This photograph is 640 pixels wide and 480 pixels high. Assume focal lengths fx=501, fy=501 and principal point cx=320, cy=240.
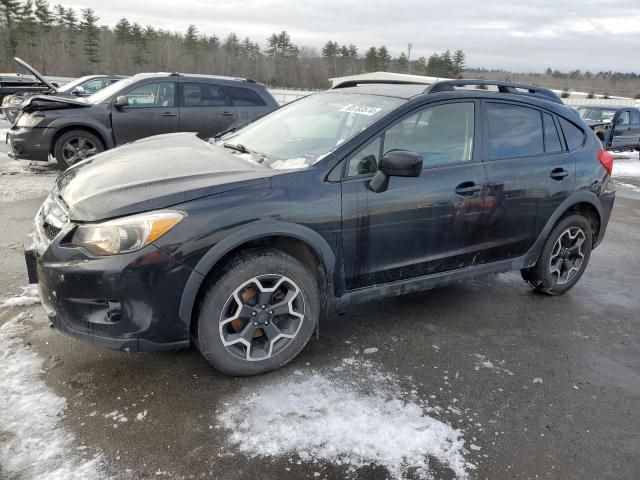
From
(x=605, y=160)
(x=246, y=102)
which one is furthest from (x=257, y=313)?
(x=246, y=102)

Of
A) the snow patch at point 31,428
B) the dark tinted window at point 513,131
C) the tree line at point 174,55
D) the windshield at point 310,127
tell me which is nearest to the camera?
the snow patch at point 31,428

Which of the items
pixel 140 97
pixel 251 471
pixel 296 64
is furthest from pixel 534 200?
pixel 296 64

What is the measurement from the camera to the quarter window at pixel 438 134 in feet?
10.9

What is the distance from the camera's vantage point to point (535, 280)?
442 cm

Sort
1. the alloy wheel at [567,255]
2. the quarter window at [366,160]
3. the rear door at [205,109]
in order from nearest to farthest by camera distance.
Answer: the quarter window at [366,160] < the alloy wheel at [567,255] < the rear door at [205,109]

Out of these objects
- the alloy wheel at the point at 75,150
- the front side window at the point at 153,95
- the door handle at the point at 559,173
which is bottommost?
the alloy wheel at the point at 75,150

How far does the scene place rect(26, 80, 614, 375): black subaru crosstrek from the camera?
8.54ft

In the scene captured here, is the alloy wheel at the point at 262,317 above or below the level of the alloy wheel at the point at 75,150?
below

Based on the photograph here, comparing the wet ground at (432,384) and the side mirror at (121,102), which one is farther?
the side mirror at (121,102)

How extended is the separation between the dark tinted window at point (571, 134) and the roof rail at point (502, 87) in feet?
0.75

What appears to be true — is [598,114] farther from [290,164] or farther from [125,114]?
[290,164]

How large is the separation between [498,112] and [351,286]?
181 cm

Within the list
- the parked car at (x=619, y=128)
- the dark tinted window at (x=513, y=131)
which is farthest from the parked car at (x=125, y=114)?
the parked car at (x=619, y=128)

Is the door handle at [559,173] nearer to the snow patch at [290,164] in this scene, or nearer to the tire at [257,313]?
the snow patch at [290,164]
